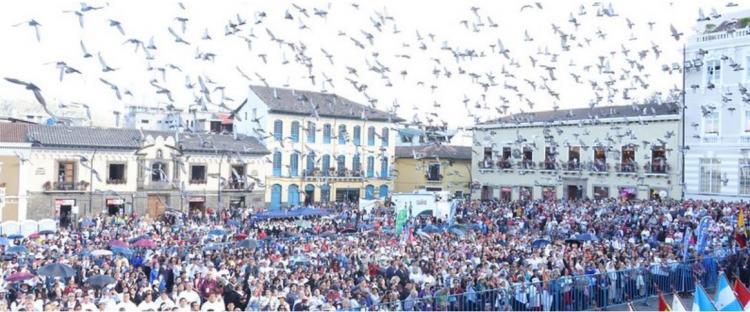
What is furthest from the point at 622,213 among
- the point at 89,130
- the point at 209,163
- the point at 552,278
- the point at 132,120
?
the point at 132,120

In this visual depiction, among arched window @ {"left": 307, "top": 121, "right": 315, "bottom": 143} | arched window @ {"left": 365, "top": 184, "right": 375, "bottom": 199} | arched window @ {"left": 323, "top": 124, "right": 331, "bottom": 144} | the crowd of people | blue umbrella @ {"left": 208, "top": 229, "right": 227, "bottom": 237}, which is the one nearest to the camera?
the crowd of people

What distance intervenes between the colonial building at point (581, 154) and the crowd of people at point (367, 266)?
14013 millimetres

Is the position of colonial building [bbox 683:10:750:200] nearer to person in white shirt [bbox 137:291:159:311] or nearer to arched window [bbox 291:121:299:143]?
arched window [bbox 291:121:299:143]

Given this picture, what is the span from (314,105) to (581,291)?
3408 centimetres

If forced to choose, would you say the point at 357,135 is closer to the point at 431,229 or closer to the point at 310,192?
the point at 310,192

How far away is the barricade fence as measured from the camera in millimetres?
13141

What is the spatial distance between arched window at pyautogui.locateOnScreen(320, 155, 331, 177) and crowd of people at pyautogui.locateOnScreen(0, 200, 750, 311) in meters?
22.7

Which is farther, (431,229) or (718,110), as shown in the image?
(718,110)

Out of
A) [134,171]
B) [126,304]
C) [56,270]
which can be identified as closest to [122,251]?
[56,270]

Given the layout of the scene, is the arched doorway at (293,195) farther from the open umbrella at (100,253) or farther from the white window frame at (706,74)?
the open umbrella at (100,253)

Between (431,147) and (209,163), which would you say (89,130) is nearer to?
(209,163)

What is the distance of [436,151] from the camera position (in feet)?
171

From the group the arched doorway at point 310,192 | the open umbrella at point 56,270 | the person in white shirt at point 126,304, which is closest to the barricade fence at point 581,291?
the person in white shirt at point 126,304

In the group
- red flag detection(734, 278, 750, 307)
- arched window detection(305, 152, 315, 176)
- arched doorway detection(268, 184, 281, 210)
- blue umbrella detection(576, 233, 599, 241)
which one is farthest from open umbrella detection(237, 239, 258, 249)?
arched window detection(305, 152, 315, 176)
